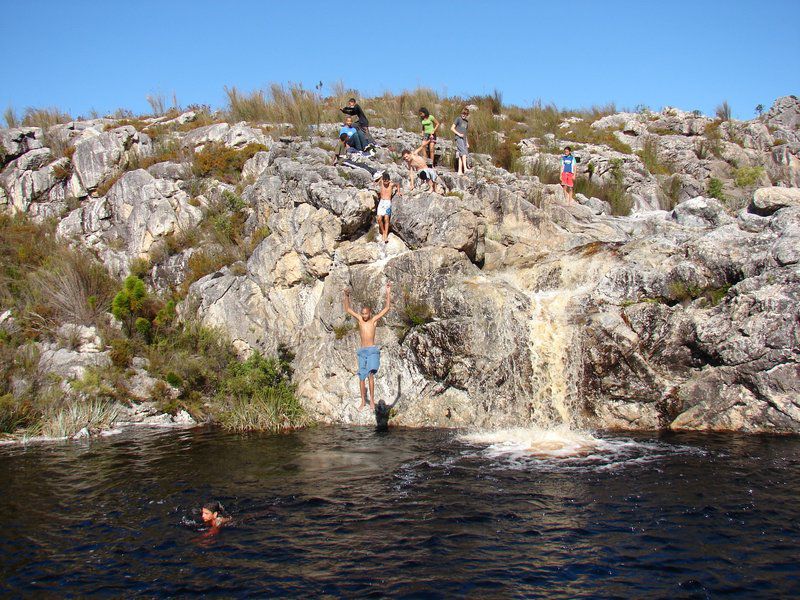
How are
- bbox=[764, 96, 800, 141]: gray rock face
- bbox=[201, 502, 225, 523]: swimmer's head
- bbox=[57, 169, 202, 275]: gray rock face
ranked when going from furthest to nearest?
bbox=[764, 96, 800, 141]: gray rock face, bbox=[57, 169, 202, 275]: gray rock face, bbox=[201, 502, 225, 523]: swimmer's head

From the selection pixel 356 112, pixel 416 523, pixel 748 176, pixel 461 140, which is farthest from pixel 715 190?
pixel 416 523

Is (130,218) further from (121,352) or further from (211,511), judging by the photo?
(211,511)

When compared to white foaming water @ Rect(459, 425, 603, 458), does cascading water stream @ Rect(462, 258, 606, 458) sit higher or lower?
higher

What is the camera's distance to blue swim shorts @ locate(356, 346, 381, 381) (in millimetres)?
12711

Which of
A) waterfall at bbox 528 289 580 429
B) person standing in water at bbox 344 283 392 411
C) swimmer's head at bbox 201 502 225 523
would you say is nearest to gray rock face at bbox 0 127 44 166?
person standing in water at bbox 344 283 392 411

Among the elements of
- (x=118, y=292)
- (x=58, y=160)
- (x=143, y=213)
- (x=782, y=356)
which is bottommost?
(x=782, y=356)

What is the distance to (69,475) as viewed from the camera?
10.1 meters

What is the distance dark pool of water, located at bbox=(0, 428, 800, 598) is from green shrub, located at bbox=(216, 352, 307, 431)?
7.19 ft

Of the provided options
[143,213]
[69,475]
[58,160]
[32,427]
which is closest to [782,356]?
[69,475]

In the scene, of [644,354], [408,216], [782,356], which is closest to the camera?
[782,356]

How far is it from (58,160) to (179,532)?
21.0 metres

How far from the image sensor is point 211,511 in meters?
7.76

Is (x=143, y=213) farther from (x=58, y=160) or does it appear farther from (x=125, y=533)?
(x=125, y=533)

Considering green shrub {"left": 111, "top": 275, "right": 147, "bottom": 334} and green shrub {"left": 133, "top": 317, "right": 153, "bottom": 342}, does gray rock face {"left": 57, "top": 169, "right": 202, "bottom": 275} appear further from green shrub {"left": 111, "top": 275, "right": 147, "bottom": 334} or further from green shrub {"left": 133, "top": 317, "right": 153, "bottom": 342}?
green shrub {"left": 133, "top": 317, "right": 153, "bottom": 342}
